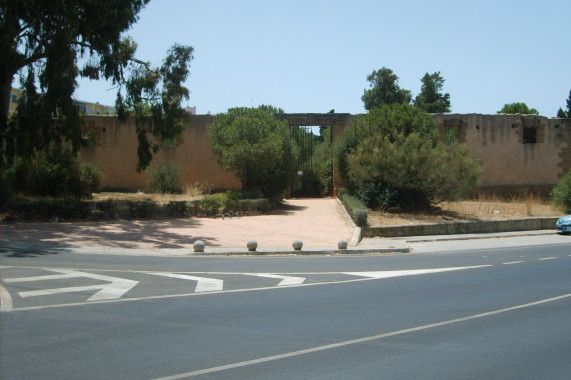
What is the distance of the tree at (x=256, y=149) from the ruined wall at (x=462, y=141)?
4613mm

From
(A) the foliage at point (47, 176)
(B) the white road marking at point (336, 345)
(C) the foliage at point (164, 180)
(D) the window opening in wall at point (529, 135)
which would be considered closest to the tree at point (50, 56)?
(A) the foliage at point (47, 176)

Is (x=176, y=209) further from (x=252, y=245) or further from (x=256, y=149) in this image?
(x=252, y=245)

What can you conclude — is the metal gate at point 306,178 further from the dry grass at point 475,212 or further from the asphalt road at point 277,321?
the asphalt road at point 277,321

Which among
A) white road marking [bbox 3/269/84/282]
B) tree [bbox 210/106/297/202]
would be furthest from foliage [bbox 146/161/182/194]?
white road marking [bbox 3/269/84/282]

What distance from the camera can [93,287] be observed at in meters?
9.50

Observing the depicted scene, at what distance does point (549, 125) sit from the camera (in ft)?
114

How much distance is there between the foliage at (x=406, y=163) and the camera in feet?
75.5

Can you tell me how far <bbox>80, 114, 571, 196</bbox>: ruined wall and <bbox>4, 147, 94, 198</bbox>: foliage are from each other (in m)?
5.74

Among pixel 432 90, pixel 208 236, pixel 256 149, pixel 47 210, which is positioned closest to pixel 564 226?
pixel 256 149

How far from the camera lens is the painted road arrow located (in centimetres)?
883

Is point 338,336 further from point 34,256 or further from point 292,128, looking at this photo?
point 292,128

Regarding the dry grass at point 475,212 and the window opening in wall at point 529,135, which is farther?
the window opening in wall at point 529,135

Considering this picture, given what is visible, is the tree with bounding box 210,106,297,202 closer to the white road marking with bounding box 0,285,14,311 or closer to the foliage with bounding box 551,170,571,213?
the foliage with bounding box 551,170,571,213

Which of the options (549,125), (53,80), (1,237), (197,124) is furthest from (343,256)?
(549,125)
